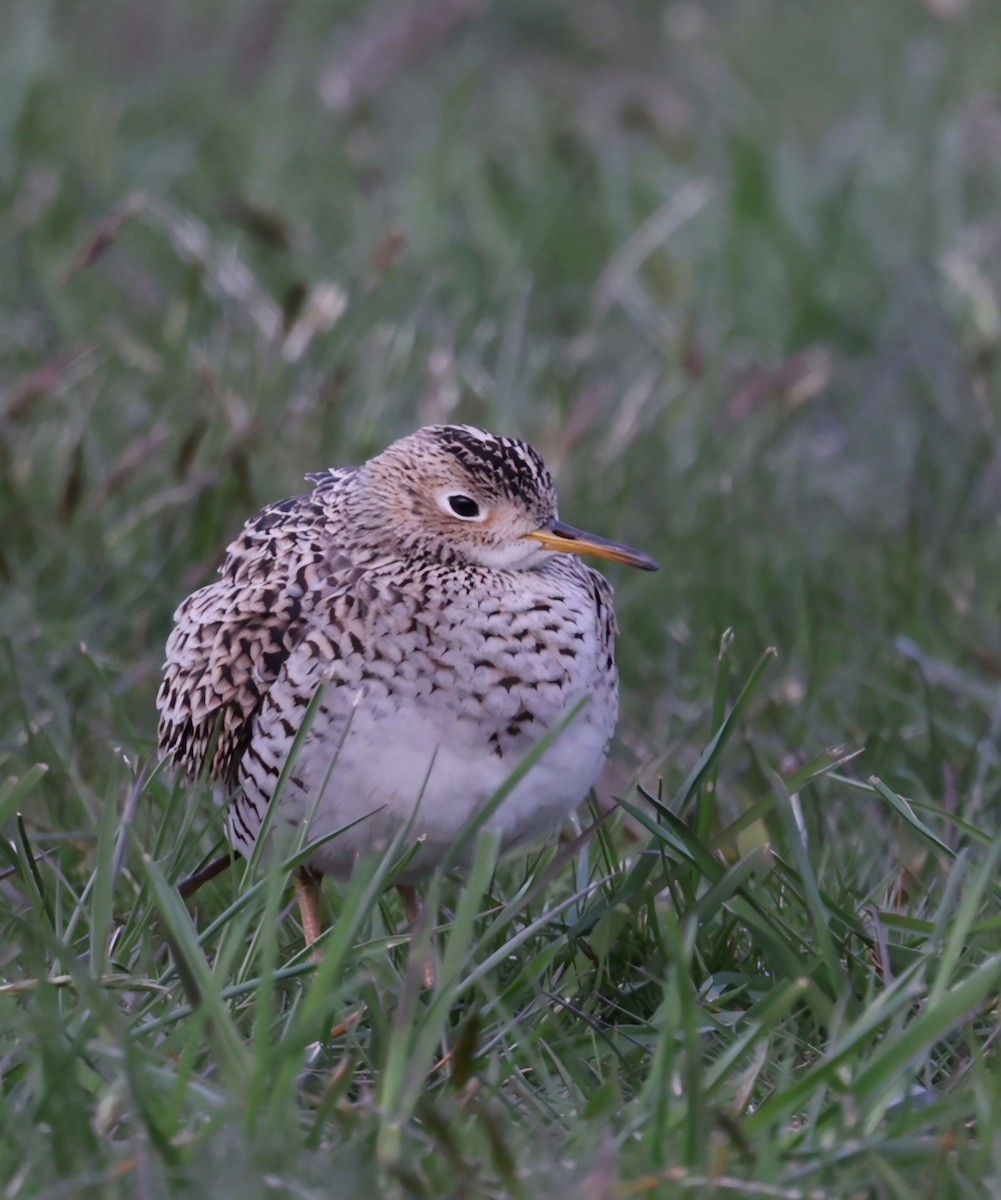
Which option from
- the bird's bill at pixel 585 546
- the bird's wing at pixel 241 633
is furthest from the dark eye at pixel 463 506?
the bird's wing at pixel 241 633

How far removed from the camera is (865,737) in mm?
4883

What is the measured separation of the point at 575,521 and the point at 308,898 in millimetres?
2199

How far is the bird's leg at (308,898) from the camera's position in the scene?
3982 mm

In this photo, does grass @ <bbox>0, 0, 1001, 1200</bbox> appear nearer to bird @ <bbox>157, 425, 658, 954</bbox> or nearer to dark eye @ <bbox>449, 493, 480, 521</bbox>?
bird @ <bbox>157, 425, 658, 954</bbox>

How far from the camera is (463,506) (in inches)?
164

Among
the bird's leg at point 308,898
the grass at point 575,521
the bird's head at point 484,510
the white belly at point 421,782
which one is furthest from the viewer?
the bird's head at point 484,510

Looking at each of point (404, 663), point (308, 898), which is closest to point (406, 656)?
point (404, 663)

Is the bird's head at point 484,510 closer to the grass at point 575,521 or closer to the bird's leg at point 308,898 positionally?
the grass at point 575,521

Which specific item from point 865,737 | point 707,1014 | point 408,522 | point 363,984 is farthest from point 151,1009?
point 865,737

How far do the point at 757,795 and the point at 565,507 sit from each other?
5.51 ft

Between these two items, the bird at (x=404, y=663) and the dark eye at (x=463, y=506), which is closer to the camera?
the bird at (x=404, y=663)

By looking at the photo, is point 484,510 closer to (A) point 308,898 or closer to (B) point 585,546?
(B) point 585,546

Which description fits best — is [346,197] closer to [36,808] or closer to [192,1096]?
[36,808]

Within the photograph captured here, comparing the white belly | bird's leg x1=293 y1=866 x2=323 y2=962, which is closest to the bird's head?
the white belly
